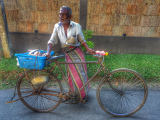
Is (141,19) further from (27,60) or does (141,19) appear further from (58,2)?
(27,60)

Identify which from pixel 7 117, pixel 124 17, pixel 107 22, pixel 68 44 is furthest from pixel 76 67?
pixel 124 17

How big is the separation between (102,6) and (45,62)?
4.59m

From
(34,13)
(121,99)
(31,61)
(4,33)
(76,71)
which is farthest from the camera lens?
(34,13)

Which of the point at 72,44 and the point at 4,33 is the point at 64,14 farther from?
the point at 4,33

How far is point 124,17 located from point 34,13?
396 cm

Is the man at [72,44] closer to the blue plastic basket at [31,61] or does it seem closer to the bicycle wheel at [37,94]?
the blue plastic basket at [31,61]

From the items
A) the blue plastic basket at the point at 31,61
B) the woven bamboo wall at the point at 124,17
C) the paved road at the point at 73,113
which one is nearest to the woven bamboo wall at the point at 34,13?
the woven bamboo wall at the point at 124,17

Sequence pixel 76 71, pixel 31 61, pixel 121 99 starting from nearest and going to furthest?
1. pixel 31 61
2. pixel 76 71
3. pixel 121 99

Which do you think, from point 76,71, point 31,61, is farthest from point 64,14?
point 76,71

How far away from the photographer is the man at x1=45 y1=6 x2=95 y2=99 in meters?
2.54

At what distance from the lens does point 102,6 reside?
597cm

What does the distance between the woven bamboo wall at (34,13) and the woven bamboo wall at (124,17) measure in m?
0.83

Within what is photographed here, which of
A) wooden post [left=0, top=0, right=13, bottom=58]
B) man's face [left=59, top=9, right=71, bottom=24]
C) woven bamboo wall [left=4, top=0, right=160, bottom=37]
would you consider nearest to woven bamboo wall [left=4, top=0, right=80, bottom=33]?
woven bamboo wall [left=4, top=0, right=160, bottom=37]

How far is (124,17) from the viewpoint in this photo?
6.15m
